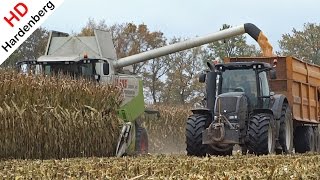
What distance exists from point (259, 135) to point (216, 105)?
37.7 inches

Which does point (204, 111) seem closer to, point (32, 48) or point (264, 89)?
point (264, 89)

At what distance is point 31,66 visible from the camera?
15.4 meters

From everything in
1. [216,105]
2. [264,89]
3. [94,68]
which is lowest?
[216,105]

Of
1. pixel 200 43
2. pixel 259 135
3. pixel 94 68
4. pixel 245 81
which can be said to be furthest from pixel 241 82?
pixel 200 43

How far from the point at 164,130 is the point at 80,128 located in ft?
39.3

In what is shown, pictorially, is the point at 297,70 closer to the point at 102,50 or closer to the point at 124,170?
the point at 102,50

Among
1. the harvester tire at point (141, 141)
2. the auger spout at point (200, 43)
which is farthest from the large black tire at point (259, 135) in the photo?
the auger spout at point (200, 43)

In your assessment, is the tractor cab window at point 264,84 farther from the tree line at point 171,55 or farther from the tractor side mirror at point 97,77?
the tree line at point 171,55

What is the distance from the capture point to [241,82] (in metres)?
12.4

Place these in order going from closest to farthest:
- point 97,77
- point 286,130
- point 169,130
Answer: point 286,130, point 97,77, point 169,130

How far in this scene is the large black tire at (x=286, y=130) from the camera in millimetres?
12625

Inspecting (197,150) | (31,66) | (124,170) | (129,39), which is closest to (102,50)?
(31,66)

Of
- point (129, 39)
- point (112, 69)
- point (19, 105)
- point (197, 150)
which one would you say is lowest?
point (197, 150)

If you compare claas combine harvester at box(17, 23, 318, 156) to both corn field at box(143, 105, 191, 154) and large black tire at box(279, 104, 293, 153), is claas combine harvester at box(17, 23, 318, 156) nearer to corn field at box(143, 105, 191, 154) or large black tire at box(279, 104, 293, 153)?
large black tire at box(279, 104, 293, 153)
